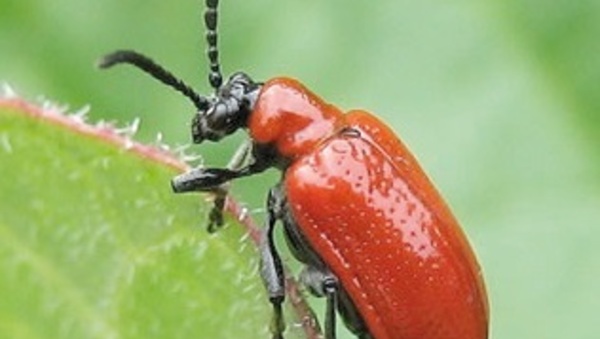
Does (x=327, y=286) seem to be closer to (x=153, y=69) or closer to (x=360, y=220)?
(x=360, y=220)

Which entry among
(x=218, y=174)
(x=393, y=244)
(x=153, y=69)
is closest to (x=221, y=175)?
(x=218, y=174)

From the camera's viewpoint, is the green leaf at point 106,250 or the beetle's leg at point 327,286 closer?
the green leaf at point 106,250

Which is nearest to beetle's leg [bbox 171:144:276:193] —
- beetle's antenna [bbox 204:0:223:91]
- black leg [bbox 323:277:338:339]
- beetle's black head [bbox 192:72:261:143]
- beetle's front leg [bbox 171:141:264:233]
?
beetle's front leg [bbox 171:141:264:233]

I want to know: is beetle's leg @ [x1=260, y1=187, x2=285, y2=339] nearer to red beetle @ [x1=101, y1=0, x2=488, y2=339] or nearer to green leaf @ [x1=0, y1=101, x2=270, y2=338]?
green leaf @ [x1=0, y1=101, x2=270, y2=338]

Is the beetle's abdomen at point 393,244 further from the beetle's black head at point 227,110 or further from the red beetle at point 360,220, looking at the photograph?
the beetle's black head at point 227,110

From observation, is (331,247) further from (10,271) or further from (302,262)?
(10,271)

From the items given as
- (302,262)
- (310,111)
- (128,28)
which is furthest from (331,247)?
(128,28)

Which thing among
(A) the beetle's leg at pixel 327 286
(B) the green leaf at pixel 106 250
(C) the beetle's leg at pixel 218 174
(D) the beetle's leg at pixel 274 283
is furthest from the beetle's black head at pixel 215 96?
(B) the green leaf at pixel 106 250
